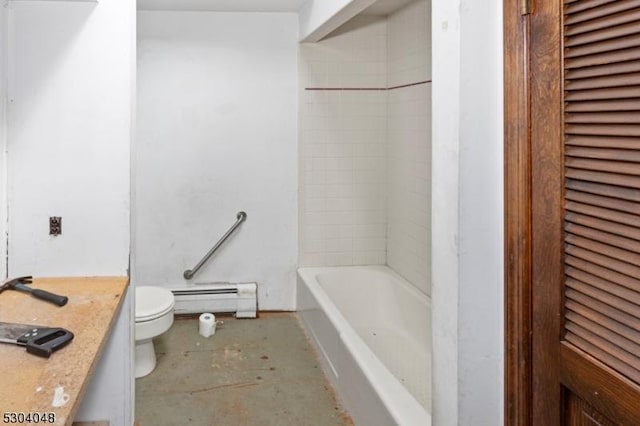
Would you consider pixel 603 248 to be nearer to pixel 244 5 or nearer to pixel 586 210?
pixel 586 210

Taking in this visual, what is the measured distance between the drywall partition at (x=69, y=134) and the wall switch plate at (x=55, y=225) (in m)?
0.02

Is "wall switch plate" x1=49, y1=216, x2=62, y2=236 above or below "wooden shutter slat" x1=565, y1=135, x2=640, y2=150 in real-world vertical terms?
below

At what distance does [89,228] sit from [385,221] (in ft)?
8.02

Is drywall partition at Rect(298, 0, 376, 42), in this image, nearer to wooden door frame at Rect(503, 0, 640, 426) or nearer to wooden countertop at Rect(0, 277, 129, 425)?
wooden door frame at Rect(503, 0, 640, 426)

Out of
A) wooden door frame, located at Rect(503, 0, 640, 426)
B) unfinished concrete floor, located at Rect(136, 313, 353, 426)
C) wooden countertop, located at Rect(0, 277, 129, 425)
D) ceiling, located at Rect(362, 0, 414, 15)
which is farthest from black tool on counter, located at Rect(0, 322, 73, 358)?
ceiling, located at Rect(362, 0, 414, 15)

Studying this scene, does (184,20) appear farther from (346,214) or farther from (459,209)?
(459,209)

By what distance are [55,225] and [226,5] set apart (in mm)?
2193

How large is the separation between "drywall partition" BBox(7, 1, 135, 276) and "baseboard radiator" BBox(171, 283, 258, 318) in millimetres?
1811

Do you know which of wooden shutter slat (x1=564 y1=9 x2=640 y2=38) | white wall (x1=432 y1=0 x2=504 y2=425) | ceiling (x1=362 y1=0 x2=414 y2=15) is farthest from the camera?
ceiling (x1=362 y1=0 x2=414 y2=15)

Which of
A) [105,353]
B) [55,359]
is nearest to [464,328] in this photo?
[55,359]

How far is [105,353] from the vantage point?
7.20 ft

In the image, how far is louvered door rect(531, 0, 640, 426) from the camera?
986 millimetres

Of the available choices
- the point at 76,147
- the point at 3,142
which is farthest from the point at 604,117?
the point at 3,142

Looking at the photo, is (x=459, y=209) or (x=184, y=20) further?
(x=184, y=20)
